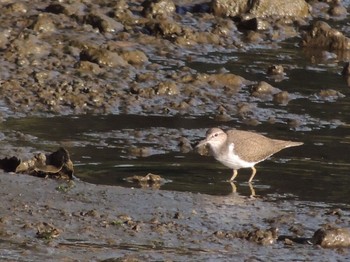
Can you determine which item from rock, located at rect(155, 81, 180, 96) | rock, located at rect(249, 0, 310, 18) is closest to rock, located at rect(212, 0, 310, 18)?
rock, located at rect(249, 0, 310, 18)

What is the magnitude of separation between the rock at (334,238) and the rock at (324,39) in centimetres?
872

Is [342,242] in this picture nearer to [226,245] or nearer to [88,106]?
[226,245]

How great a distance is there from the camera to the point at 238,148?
38.0 ft

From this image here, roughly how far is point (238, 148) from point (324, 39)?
665 cm

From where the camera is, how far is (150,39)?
55.1ft

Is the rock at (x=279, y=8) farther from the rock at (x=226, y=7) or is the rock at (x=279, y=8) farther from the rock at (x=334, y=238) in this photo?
the rock at (x=334, y=238)

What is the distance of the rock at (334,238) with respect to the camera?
365 inches

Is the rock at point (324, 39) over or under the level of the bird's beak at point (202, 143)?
over

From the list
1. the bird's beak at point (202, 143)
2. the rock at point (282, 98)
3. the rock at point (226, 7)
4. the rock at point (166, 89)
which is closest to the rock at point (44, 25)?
the rock at point (166, 89)

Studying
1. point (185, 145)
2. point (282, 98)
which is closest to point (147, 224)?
point (185, 145)

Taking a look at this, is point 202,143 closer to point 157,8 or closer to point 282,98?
point 282,98

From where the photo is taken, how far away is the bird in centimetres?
1152

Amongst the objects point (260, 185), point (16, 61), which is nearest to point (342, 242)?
point (260, 185)

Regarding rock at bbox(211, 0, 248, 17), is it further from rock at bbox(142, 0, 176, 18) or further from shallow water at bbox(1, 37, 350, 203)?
shallow water at bbox(1, 37, 350, 203)
